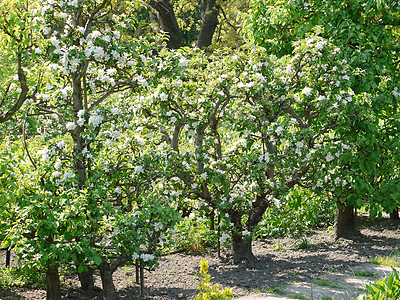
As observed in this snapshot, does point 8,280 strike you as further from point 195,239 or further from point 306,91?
point 306,91

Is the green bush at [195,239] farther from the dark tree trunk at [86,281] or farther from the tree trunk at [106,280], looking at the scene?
the tree trunk at [106,280]

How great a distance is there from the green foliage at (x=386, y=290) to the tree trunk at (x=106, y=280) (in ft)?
7.88

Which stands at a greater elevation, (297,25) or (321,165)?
(297,25)

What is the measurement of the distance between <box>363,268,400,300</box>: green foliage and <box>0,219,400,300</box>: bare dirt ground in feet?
3.55

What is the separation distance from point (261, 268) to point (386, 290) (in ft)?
6.52

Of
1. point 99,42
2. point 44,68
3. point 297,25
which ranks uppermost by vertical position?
point 297,25

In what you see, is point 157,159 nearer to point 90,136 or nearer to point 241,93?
point 90,136

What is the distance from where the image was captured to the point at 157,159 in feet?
15.1

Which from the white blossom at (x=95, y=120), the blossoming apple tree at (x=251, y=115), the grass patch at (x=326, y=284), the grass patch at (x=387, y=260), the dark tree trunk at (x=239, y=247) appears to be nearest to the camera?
the white blossom at (x=95, y=120)

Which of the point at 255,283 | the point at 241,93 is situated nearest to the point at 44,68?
the point at 241,93

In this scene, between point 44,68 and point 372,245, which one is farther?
point 372,245

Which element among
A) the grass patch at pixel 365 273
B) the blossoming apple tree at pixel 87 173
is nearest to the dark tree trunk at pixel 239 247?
the blossoming apple tree at pixel 87 173

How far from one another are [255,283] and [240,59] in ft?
8.69

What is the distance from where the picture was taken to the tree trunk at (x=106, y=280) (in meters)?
4.37
